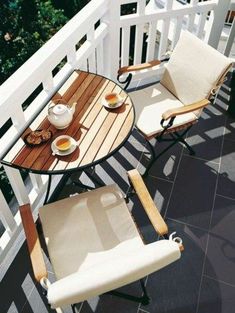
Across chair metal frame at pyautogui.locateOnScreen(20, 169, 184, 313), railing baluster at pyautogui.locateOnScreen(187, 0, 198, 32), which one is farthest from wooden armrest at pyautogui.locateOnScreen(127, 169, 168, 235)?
railing baluster at pyautogui.locateOnScreen(187, 0, 198, 32)

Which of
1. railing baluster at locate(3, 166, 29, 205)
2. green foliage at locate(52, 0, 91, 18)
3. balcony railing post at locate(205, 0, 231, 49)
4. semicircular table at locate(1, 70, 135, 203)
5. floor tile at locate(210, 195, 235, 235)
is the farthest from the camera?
green foliage at locate(52, 0, 91, 18)

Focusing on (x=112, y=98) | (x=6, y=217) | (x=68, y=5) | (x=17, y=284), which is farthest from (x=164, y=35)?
(x=68, y=5)

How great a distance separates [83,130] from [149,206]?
65 cm

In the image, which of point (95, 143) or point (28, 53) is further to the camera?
point (28, 53)

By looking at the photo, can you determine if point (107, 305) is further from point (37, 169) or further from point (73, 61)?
point (73, 61)

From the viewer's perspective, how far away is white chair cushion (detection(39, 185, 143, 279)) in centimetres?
177

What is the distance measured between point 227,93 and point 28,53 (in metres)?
2.58

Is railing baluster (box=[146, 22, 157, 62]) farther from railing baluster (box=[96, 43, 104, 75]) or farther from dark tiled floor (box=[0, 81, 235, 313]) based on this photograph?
dark tiled floor (box=[0, 81, 235, 313])

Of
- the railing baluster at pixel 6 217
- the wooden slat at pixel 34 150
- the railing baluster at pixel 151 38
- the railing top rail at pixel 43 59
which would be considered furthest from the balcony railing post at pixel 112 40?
the railing baluster at pixel 6 217

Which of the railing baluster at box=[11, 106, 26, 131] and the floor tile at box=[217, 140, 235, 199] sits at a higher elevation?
the railing baluster at box=[11, 106, 26, 131]

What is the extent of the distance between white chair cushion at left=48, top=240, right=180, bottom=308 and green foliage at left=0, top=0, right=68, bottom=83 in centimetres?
325

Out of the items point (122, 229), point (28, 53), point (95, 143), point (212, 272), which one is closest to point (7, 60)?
point (28, 53)

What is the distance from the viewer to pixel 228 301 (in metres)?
2.10

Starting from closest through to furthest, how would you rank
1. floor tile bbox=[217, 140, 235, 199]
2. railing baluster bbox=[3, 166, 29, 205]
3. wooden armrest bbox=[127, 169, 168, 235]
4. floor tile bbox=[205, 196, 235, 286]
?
wooden armrest bbox=[127, 169, 168, 235]
railing baluster bbox=[3, 166, 29, 205]
floor tile bbox=[205, 196, 235, 286]
floor tile bbox=[217, 140, 235, 199]
